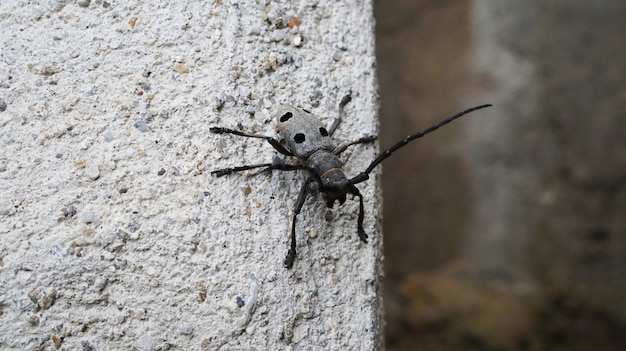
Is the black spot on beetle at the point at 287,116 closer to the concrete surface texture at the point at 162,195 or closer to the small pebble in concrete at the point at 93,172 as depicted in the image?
the concrete surface texture at the point at 162,195

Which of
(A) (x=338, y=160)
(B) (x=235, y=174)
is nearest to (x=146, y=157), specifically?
(B) (x=235, y=174)

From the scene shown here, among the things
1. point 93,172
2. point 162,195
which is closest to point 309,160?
point 162,195

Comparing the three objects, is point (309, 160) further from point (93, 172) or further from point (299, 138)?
point (93, 172)

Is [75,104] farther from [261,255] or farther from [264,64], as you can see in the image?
[261,255]

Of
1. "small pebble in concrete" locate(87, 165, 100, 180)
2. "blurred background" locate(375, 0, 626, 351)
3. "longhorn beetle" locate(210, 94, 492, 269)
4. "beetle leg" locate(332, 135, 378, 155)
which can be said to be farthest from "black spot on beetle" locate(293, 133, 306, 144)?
"blurred background" locate(375, 0, 626, 351)

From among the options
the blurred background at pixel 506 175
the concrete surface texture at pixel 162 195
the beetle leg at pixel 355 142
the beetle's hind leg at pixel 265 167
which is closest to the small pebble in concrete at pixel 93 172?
the concrete surface texture at pixel 162 195

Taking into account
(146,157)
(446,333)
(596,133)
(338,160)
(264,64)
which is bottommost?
(446,333)

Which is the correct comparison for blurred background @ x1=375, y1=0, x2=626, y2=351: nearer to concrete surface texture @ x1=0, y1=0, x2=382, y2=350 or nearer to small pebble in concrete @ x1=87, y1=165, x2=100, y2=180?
concrete surface texture @ x1=0, y1=0, x2=382, y2=350
